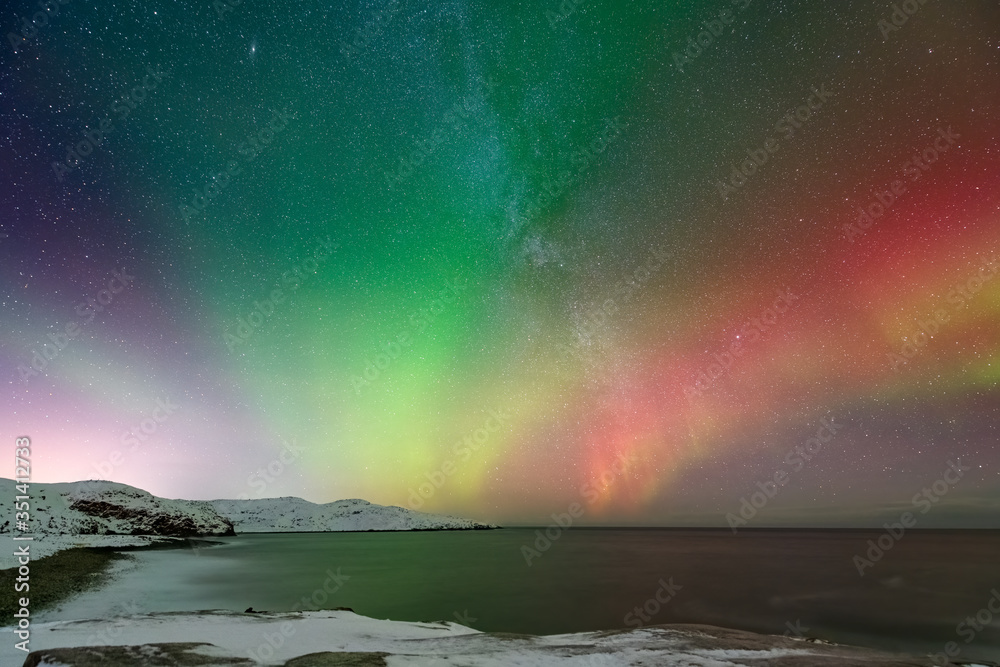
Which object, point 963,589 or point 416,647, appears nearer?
point 416,647

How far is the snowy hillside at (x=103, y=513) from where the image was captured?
8387 cm

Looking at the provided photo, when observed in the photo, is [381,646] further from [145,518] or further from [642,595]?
[145,518]

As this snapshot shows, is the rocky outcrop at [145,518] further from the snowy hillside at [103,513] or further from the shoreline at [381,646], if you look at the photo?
the shoreline at [381,646]

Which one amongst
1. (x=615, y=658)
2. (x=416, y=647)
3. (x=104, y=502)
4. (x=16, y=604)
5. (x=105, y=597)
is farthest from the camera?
(x=104, y=502)

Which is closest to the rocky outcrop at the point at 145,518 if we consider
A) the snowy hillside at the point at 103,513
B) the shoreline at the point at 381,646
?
the snowy hillside at the point at 103,513

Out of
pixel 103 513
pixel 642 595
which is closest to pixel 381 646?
pixel 642 595

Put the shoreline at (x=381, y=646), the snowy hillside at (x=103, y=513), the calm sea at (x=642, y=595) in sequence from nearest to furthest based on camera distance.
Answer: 1. the shoreline at (x=381, y=646)
2. the calm sea at (x=642, y=595)
3. the snowy hillside at (x=103, y=513)

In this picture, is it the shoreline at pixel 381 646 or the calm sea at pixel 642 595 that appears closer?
the shoreline at pixel 381 646

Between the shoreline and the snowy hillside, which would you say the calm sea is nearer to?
the shoreline

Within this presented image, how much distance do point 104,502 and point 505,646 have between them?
126m

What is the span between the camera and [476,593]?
38.6 metres

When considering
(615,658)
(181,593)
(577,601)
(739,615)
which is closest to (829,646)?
(615,658)

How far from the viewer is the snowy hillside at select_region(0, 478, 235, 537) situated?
275ft

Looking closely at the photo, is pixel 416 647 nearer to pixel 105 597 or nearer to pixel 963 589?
pixel 105 597
